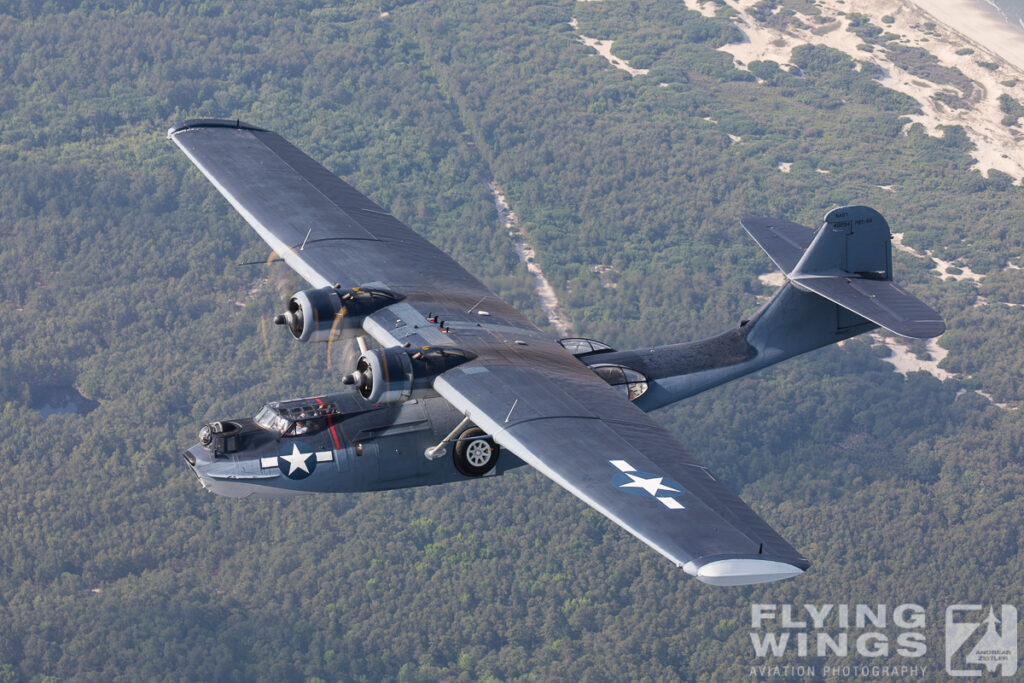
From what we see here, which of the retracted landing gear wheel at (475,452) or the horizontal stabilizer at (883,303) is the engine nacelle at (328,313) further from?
the horizontal stabilizer at (883,303)

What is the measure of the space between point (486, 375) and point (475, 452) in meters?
3.07

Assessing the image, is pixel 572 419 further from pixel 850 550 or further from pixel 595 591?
pixel 850 550

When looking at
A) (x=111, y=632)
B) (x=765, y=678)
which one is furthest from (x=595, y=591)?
(x=111, y=632)

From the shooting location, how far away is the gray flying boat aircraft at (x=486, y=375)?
138 ft

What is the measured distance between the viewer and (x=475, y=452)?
48.3 meters

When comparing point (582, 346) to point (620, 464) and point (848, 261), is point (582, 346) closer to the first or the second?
point (620, 464)

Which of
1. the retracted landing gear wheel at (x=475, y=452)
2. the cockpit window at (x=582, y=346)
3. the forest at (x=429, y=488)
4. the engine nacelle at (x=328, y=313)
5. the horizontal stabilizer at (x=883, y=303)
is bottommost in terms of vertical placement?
the forest at (x=429, y=488)

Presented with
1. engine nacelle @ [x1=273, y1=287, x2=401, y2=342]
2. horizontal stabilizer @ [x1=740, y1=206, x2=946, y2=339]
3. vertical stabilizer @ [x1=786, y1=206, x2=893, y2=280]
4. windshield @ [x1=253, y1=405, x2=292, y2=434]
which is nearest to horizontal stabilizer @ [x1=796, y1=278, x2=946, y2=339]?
horizontal stabilizer @ [x1=740, y1=206, x2=946, y2=339]

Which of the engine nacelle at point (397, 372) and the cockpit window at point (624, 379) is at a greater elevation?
the engine nacelle at point (397, 372)

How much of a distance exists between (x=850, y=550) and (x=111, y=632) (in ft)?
235

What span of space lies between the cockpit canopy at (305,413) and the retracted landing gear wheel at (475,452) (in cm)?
357

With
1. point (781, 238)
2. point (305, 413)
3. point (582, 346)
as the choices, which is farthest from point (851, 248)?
point (305, 413)

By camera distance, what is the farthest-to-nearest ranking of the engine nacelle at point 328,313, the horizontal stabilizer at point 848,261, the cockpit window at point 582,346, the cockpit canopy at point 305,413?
the horizontal stabilizer at point 848,261 → the cockpit window at point 582,346 → the engine nacelle at point 328,313 → the cockpit canopy at point 305,413

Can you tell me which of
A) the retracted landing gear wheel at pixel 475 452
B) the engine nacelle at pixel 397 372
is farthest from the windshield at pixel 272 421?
the retracted landing gear wheel at pixel 475 452
